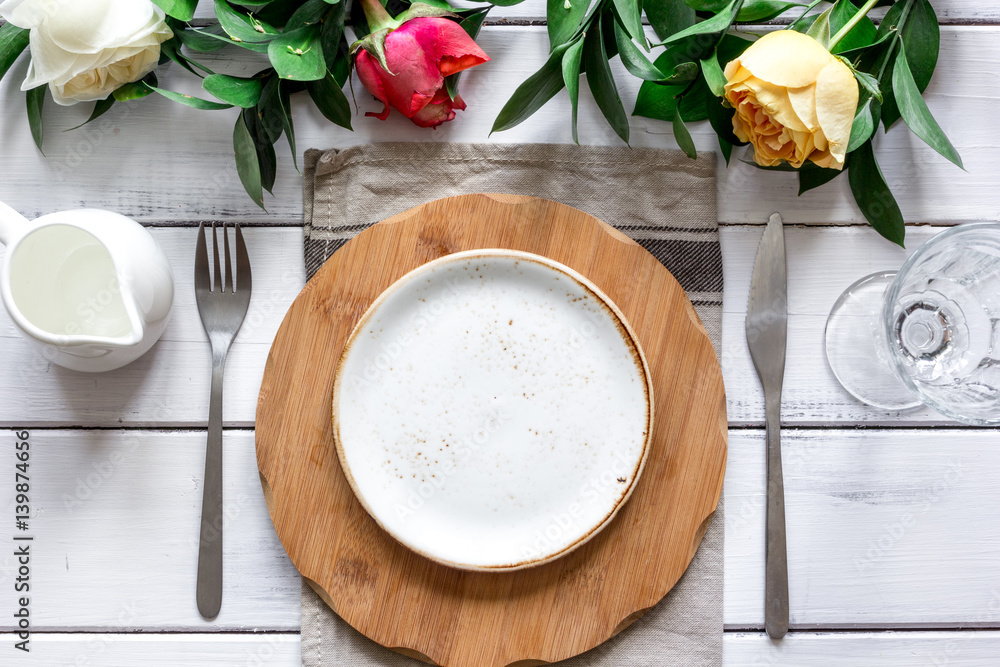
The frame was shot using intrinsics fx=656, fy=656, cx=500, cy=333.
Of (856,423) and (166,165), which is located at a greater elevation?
(166,165)

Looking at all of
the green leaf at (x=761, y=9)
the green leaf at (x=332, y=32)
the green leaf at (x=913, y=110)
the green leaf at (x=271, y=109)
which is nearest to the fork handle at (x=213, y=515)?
the green leaf at (x=271, y=109)

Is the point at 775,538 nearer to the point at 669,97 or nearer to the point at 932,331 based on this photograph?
the point at 932,331

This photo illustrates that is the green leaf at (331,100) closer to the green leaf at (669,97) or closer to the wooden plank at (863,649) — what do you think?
the green leaf at (669,97)

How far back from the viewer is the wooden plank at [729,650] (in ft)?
2.55

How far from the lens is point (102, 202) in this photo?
0.80m

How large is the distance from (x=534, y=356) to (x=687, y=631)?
365 millimetres

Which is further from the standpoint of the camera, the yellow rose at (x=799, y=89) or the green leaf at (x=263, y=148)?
the green leaf at (x=263, y=148)

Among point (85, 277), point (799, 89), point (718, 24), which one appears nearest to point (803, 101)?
point (799, 89)

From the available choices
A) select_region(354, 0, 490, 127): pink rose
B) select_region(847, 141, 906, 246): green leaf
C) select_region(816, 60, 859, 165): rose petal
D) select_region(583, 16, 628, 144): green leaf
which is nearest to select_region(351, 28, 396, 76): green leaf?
select_region(354, 0, 490, 127): pink rose

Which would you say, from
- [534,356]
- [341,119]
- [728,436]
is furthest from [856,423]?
[341,119]

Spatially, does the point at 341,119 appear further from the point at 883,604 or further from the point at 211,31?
the point at 883,604

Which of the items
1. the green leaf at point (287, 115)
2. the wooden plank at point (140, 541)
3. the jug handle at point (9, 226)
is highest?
the green leaf at point (287, 115)

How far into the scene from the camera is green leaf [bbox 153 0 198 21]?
0.68m

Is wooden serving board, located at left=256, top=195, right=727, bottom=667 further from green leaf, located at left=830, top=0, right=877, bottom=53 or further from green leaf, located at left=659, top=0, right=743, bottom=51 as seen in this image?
green leaf, located at left=830, top=0, right=877, bottom=53
